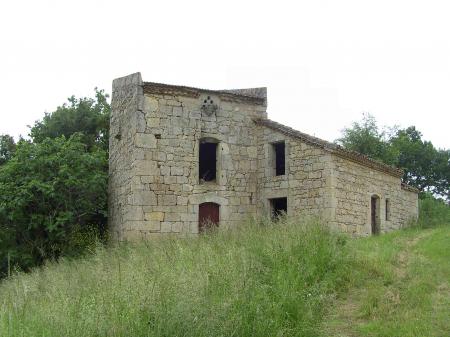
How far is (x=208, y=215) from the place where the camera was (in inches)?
605

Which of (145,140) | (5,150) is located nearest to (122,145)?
(145,140)

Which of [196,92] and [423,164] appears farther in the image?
[423,164]

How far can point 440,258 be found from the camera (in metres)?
10.3

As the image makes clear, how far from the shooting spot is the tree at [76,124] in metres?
22.6

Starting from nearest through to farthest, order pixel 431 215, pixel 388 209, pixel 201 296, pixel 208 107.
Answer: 1. pixel 201 296
2. pixel 208 107
3. pixel 388 209
4. pixel 431 215

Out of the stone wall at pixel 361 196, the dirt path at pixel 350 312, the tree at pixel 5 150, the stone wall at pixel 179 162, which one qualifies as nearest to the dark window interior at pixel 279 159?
the stone wall at pixel 179 162

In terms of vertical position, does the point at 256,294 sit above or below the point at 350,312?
above

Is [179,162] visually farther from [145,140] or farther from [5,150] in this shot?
[5,150]

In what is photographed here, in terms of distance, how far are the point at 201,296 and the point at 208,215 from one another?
9370 mm

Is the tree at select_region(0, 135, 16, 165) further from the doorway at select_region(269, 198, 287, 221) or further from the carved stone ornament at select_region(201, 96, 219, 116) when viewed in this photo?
the doorway at select_region(269, 198, 287, 221)

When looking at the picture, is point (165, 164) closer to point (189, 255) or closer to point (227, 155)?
point (227, 155)

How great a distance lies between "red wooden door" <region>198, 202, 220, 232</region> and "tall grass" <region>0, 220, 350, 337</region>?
576cm

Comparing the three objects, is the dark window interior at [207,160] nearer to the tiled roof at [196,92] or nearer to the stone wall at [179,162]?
the stone wall at [179,162]

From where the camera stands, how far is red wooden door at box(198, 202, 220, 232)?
49.7 feet
